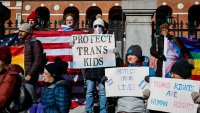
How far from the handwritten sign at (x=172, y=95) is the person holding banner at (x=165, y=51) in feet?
7.30

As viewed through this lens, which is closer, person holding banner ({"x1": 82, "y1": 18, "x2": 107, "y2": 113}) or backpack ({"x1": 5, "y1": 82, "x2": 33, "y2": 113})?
backpack ({"x1": 5, "y1": 82, "x2": 33, "y2": 113})

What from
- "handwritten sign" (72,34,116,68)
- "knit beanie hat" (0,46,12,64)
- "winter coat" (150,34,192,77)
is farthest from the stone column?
"knit beanie hat" (0,46,12,64)

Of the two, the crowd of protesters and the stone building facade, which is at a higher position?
the stone building facade

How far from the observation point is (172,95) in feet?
14.4

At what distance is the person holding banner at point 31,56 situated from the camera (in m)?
5.88

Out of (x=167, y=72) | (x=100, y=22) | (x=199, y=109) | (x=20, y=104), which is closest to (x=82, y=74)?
(x=100, y=22)

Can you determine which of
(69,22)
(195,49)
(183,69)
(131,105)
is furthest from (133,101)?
(195,49)

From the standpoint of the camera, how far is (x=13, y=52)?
6750mm

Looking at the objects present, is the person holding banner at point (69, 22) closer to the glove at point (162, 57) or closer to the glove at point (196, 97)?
the glove at point (162, 57)

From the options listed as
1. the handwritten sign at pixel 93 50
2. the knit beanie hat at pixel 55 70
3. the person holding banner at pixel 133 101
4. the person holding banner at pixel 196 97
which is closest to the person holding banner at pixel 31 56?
the handwritten sign at pixel 93 50

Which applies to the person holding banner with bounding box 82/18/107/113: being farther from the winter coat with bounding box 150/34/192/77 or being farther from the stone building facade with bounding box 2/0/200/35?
the stone building facade with bounding box 2/0/200/35

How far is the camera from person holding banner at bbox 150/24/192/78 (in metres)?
6.72

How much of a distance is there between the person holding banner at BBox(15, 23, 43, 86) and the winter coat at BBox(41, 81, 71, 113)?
1.32 meters

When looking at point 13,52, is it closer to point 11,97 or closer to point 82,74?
point 82,74
